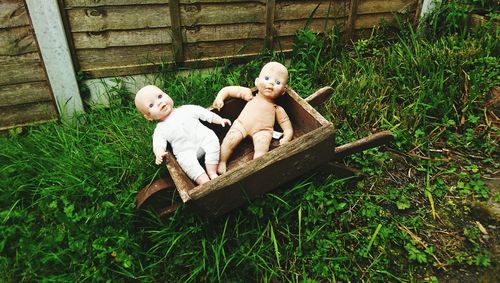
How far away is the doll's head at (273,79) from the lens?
2.56 metres

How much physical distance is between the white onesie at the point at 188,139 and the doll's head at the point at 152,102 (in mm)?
69

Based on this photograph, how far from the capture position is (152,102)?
7.76ft

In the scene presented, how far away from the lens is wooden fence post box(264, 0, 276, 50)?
3719 mm

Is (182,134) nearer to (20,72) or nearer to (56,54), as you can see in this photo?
(56,54)

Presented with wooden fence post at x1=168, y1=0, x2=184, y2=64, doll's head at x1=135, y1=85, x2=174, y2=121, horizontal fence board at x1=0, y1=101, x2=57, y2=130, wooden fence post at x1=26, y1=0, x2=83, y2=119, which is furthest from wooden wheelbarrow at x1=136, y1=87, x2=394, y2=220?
horizontal fence board at x1=0, y1=101, x2=57, y2=130

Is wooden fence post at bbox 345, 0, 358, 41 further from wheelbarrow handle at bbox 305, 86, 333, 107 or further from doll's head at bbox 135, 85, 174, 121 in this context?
doll's head at bbox 135, 85, 174, 121

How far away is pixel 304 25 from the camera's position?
399 centimetres

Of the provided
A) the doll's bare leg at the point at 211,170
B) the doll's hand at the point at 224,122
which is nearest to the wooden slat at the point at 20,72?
the doll's hand at the point at 224,122

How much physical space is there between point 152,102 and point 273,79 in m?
0.84

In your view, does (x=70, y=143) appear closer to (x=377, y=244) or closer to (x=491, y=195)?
(x=377, y=244)

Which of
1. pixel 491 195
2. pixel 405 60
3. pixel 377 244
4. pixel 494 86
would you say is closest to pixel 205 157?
pixel 377 244

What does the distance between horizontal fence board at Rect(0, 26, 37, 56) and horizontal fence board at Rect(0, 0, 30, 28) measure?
4 centimetres

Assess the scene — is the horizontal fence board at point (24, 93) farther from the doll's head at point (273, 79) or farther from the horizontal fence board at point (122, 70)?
the doll's head at point (273, 79)

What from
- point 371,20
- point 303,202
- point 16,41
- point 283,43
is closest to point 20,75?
point 16,41
